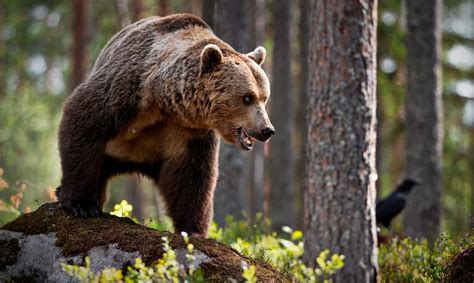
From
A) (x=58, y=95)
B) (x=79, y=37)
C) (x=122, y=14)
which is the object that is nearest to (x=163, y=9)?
(x=122, y=14)

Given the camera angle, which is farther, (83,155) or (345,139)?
(345,139)

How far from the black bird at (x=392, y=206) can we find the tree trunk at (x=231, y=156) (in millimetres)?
2542

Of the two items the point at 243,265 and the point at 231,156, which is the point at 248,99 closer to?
the point at 243,265

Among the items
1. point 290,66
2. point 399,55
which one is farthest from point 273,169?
point 399,55

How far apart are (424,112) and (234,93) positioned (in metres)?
6.73

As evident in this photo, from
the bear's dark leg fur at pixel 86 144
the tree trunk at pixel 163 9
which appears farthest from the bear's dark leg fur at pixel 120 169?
the tree trunk at pixel 163 9

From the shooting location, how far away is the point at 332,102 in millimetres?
6535

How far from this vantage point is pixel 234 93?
16.8 feet

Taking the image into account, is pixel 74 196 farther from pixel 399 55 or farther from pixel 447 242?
pixel 399 55

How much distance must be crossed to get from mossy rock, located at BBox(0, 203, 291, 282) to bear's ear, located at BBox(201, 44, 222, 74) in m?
1.37

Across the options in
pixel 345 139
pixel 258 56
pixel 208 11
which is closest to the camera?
pixel 258 56

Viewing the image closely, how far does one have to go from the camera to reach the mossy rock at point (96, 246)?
432 centimetres

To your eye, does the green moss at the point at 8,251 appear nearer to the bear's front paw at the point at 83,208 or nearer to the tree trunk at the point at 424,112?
the bear's front paw at the point at 83,208

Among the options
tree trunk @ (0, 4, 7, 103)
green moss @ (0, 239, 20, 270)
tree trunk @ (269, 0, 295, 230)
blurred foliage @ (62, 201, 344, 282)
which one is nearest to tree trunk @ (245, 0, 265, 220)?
tree trunk @ (269, 0, 295, 230)
